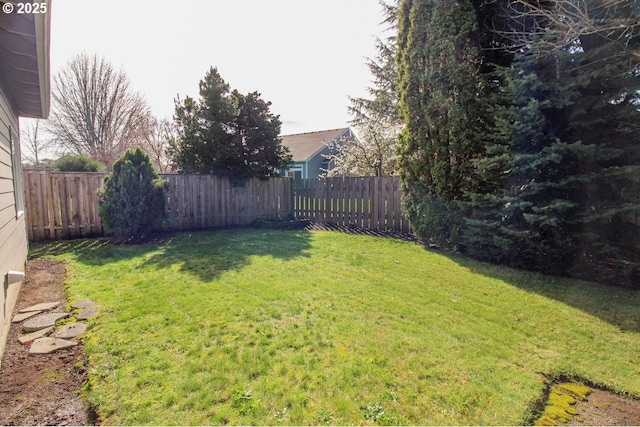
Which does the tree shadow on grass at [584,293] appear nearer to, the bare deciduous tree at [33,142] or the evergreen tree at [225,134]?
the evergreen tree at [225,134]

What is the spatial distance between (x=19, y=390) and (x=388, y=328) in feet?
9.69

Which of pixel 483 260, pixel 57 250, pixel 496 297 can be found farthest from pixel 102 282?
pixel 483 260

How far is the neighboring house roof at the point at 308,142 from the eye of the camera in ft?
69.9

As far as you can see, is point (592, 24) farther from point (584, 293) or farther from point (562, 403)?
point (562, 403)

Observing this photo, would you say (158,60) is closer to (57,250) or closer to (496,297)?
(57,250)

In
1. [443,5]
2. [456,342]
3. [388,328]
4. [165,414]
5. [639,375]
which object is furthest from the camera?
[443,5]

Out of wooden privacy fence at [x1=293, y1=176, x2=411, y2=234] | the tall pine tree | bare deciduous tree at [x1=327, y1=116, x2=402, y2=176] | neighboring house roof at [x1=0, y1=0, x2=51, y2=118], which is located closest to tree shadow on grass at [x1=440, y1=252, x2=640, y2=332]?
the tall pine tree

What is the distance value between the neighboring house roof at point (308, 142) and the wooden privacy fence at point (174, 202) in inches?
429

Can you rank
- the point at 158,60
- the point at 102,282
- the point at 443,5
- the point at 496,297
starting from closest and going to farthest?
1. the point at 496,297
2. the point at 102,282
3. the point at 443,5
4. the point at 158,60

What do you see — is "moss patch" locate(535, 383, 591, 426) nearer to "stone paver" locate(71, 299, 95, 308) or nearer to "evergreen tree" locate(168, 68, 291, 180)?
"stone paver" locate(71, 299, 95, 308)

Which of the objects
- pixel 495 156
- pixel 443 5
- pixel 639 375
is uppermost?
pixel 443 5

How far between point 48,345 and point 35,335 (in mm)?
346

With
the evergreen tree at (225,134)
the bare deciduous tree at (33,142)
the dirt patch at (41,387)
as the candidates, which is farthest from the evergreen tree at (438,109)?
the bare deciduous tree at (33,142)

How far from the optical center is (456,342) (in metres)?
2.79
